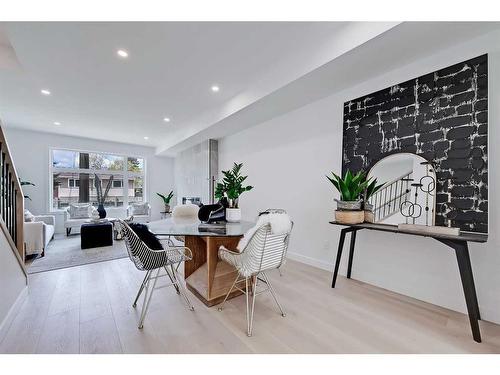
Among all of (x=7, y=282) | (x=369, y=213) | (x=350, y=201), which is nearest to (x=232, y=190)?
(x=350, y=201)

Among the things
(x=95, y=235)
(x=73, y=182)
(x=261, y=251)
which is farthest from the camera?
(x=73, y=182)

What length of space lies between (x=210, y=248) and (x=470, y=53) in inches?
116

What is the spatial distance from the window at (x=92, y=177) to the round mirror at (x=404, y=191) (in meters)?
7.00

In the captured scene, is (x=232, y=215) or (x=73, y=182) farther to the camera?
(x=73, y=182)

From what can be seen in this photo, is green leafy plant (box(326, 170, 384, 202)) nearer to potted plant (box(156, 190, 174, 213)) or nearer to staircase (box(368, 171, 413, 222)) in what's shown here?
staircase (box(368, 171, 413, 222))

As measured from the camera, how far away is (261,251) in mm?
1709

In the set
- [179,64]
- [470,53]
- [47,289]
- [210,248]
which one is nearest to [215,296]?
[210,248]

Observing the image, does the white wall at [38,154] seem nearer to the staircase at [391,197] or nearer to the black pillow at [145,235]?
the black pillow at [145,235]

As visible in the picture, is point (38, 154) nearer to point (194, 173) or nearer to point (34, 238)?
point (34, 238)

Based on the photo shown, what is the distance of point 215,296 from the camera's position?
2.10 meters

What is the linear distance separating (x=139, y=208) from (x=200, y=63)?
5.31m

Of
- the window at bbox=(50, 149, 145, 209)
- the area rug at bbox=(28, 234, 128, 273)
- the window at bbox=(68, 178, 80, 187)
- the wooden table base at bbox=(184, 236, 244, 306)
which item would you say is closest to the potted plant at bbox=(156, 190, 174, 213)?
the window at bbox=(50, 149, 145, 209)

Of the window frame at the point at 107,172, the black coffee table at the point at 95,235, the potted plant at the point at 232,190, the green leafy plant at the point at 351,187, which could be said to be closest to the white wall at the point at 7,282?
the potted plant at the point at 232,190
